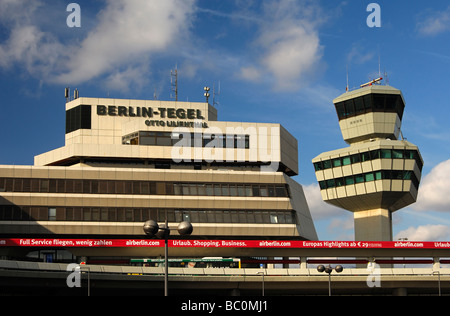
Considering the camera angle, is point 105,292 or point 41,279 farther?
point 105,292

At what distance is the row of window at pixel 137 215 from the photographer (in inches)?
3361

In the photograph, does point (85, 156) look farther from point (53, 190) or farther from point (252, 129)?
point (252, 129)

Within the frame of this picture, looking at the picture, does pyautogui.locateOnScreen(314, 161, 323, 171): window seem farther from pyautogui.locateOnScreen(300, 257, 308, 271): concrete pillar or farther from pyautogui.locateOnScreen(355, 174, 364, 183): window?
pyautogui.locateOnScreen(300, 257, 308, 271): concrete pillar

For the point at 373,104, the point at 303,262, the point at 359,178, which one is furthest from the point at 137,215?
the point at 373,104

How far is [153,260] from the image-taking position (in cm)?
8281

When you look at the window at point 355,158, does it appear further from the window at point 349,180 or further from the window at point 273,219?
the window at point 273,219

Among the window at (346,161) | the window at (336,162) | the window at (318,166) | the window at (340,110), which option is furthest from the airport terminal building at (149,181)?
the window at (340,110)

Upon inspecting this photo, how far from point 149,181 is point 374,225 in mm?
38475

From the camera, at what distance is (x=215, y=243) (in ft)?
280

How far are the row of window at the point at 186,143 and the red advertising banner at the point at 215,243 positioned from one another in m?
15.4

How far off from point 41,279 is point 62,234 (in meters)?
19.3

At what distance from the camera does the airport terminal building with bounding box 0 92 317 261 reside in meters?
86.2
